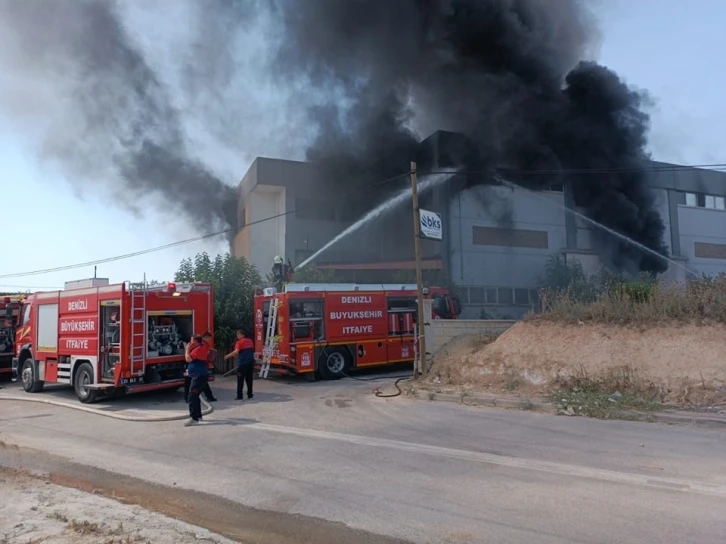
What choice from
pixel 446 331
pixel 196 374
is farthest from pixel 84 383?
pixel 446 331

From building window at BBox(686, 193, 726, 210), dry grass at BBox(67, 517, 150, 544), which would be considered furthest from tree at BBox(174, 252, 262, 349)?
building window at BBox(686, 193, 726, 210)

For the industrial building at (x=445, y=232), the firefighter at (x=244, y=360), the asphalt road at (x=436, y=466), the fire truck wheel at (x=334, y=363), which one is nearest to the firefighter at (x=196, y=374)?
the asphalt road at (x=436, y=466)

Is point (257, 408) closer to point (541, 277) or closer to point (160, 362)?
point (160, 362)

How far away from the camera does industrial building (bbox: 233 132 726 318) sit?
27625 mm

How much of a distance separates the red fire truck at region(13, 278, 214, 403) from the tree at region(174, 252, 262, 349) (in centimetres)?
473

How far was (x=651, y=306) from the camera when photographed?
444 inches

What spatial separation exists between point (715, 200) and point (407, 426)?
36.3 metres

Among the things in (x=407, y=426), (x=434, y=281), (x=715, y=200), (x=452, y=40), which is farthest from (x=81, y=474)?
(x=715, y=200)

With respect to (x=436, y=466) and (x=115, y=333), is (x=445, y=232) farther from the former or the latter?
(x=436, y=466)

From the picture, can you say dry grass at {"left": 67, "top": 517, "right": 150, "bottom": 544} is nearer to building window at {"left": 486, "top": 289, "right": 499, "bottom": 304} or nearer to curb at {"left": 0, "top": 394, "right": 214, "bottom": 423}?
curb at {"left": 0, "top": 394, "right": 214, "bottom": 423}

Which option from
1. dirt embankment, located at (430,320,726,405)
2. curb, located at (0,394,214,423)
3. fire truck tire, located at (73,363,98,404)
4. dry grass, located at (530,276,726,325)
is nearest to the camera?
curb, located at (0,394,214,423)

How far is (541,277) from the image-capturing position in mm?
29656

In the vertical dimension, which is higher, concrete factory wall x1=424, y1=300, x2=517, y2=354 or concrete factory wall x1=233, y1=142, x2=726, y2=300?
concrete factory wall x1=233, y1=142, x2=726, y2=300

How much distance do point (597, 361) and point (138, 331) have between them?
8764mm
